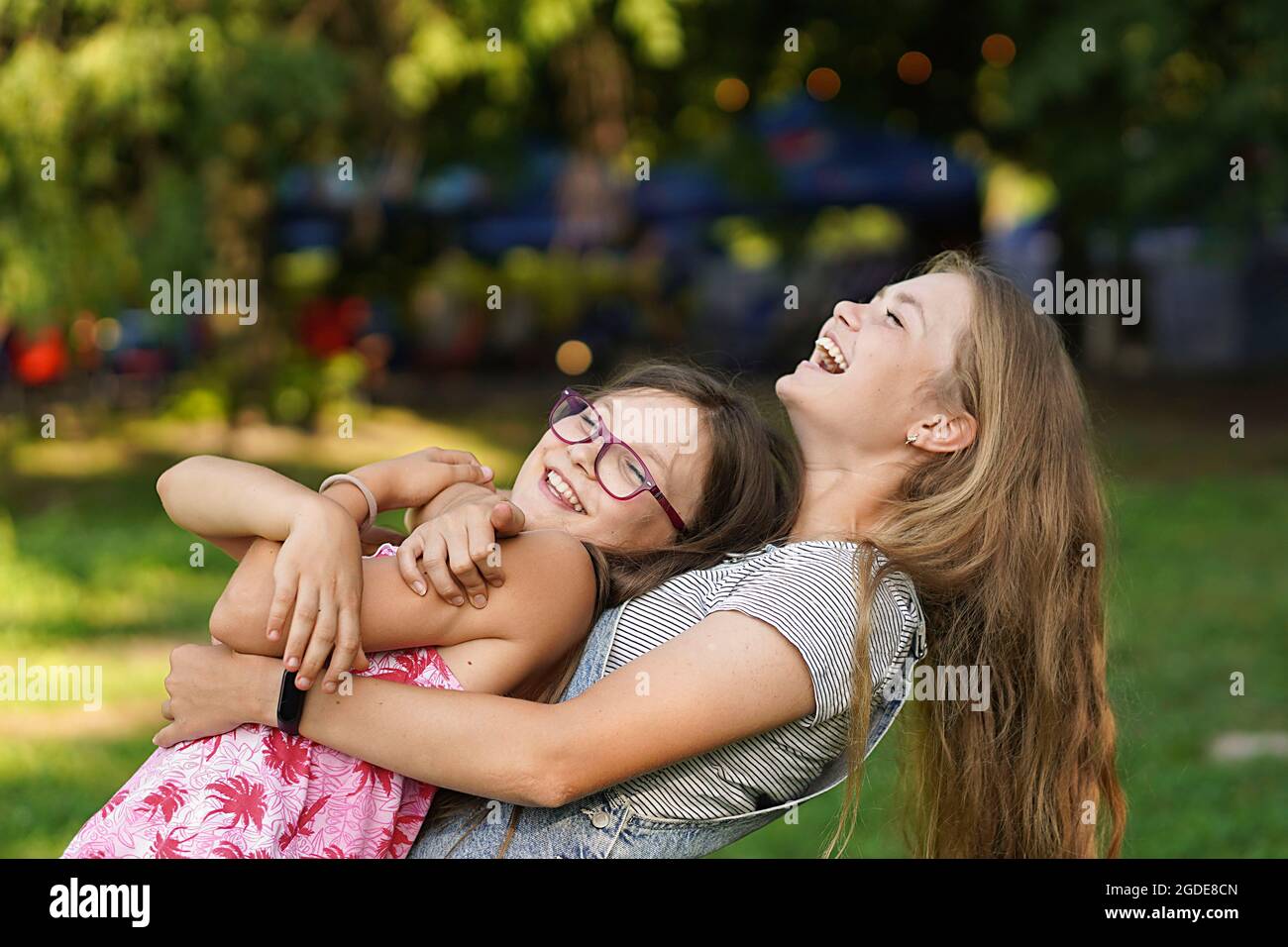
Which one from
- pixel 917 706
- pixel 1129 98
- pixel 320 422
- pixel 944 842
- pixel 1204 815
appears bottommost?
pixel 1204 815

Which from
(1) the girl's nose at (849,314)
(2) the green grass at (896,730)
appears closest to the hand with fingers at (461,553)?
(1) the girl's nose at (849,314)

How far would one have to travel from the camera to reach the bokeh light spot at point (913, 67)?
1395 centimetres

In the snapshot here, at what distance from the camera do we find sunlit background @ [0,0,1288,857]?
21.7 ft

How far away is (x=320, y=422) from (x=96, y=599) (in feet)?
14.4

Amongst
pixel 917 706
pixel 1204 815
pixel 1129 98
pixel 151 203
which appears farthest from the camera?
pixel 1129 98

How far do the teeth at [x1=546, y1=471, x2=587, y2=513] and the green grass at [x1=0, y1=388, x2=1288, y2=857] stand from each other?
975mm

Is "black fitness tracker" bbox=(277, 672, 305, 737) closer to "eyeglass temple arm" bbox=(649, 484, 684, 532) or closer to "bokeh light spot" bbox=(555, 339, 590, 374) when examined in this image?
"eyeglass temple arm" bbox=(649, 484, 684, 532)

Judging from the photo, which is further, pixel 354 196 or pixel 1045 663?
pixel 354 196

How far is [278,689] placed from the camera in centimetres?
203

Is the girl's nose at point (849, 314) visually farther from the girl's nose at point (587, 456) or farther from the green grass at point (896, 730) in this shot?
the green grass at point (896, 730)

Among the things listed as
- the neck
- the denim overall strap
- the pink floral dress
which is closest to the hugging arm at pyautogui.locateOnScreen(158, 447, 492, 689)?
the pink floral dress

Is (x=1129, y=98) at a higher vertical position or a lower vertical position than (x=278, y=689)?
higher
